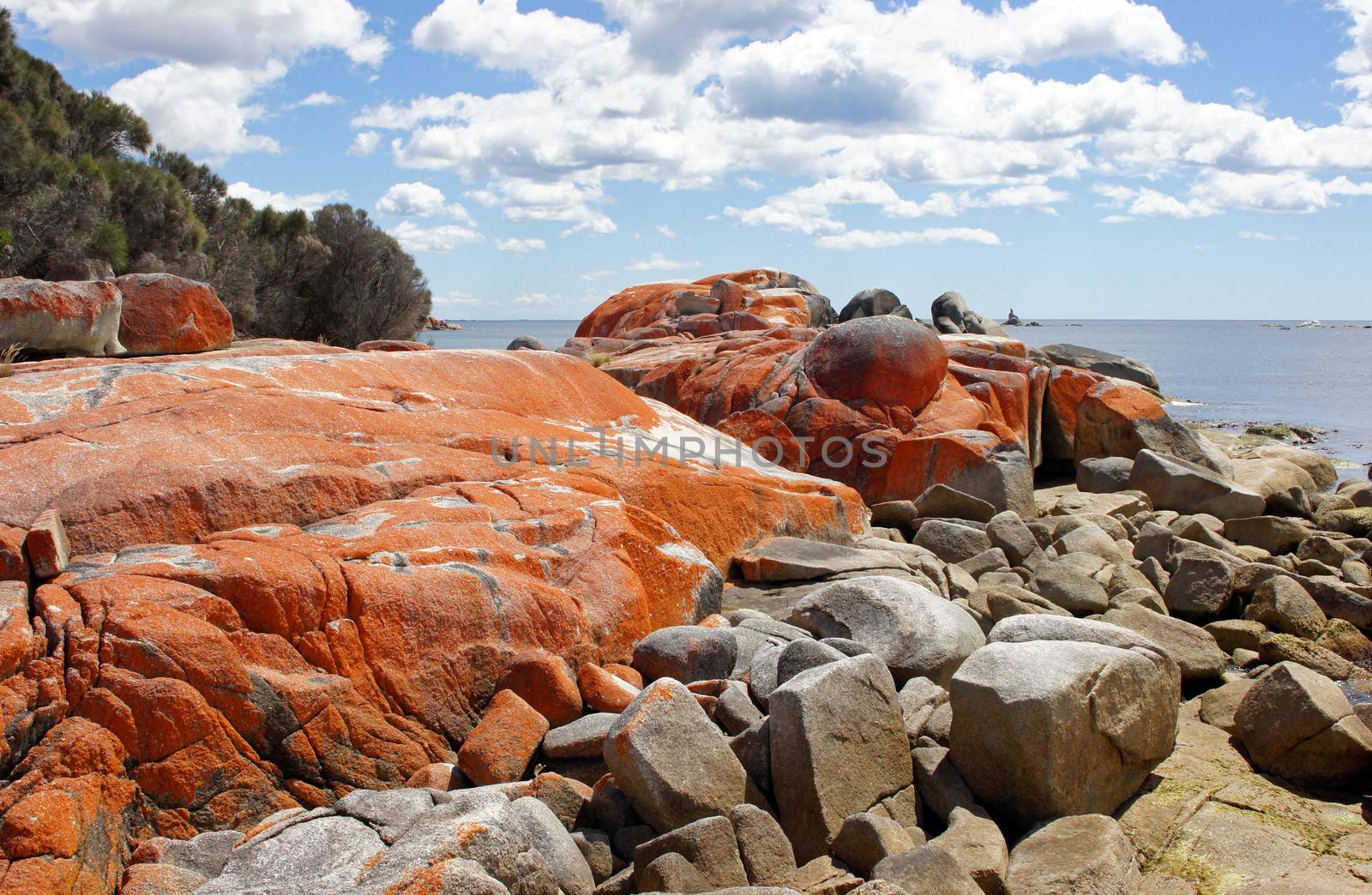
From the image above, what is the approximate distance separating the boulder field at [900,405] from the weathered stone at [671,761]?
771 cm

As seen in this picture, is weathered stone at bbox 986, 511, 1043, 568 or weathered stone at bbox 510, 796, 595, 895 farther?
weathered stone at bbox 986, 511, 1043, 568

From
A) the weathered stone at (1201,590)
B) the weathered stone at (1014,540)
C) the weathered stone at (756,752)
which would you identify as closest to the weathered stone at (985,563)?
the weathered stone at (1014,540)

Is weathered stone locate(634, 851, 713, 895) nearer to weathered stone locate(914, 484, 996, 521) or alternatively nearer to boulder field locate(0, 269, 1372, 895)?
boulder field locate(0, 269, 1372, 895)

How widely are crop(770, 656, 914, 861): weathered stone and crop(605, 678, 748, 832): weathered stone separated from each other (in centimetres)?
22

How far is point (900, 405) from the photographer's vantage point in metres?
12.6

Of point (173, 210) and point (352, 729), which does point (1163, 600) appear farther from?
point (173, 210)

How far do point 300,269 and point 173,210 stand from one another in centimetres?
537

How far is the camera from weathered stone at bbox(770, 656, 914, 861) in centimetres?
443

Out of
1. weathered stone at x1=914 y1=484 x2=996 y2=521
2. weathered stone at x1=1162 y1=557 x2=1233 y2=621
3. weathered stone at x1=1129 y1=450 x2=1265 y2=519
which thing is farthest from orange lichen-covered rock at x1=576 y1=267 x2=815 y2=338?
weathered stone at x1=1162 y1=557 x2=1233 y2=621

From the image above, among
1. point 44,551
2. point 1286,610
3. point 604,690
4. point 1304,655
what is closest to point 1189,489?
point 1286,610

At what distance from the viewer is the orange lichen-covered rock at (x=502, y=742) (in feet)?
14.9

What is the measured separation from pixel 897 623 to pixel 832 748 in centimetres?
153

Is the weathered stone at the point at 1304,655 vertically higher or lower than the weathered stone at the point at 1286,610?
lower

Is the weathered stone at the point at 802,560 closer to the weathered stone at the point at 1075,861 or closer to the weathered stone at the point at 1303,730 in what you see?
the weathered stone at the point at 1303,730
